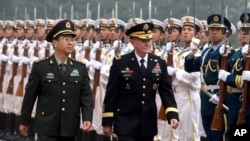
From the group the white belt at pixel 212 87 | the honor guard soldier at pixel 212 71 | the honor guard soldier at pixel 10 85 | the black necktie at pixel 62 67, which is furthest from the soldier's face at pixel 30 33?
the black necktie at pixel 62 67

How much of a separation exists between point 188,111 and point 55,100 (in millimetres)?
4052

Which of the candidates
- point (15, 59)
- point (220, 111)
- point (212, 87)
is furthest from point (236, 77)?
point (15, 59)

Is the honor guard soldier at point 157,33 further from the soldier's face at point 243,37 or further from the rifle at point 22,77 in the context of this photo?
the soldier's face at point 243,37

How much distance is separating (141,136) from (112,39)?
20.6 feet

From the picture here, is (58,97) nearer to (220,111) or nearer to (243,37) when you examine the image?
(220,111)

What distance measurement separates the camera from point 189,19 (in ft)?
53.0

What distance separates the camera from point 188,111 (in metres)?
15.8

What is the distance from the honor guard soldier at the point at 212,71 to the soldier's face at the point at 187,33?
1.42m

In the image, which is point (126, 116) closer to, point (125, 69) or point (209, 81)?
point (125, 69)

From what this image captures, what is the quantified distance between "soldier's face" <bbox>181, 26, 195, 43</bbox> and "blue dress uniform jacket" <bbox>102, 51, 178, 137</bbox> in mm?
3430

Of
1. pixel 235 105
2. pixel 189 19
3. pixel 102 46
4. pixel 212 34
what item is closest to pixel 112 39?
pixel 102 46

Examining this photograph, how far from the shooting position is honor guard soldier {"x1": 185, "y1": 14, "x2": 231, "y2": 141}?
44.4 ft

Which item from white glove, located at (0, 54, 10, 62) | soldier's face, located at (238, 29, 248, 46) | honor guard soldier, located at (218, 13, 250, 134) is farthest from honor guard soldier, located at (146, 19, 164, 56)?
white glove, located at (0, 54, 10, 62)

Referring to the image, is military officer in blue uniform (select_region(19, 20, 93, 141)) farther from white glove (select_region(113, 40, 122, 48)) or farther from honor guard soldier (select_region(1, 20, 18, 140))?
honor guard soldier (select_region(1, 20, 18, 140))
